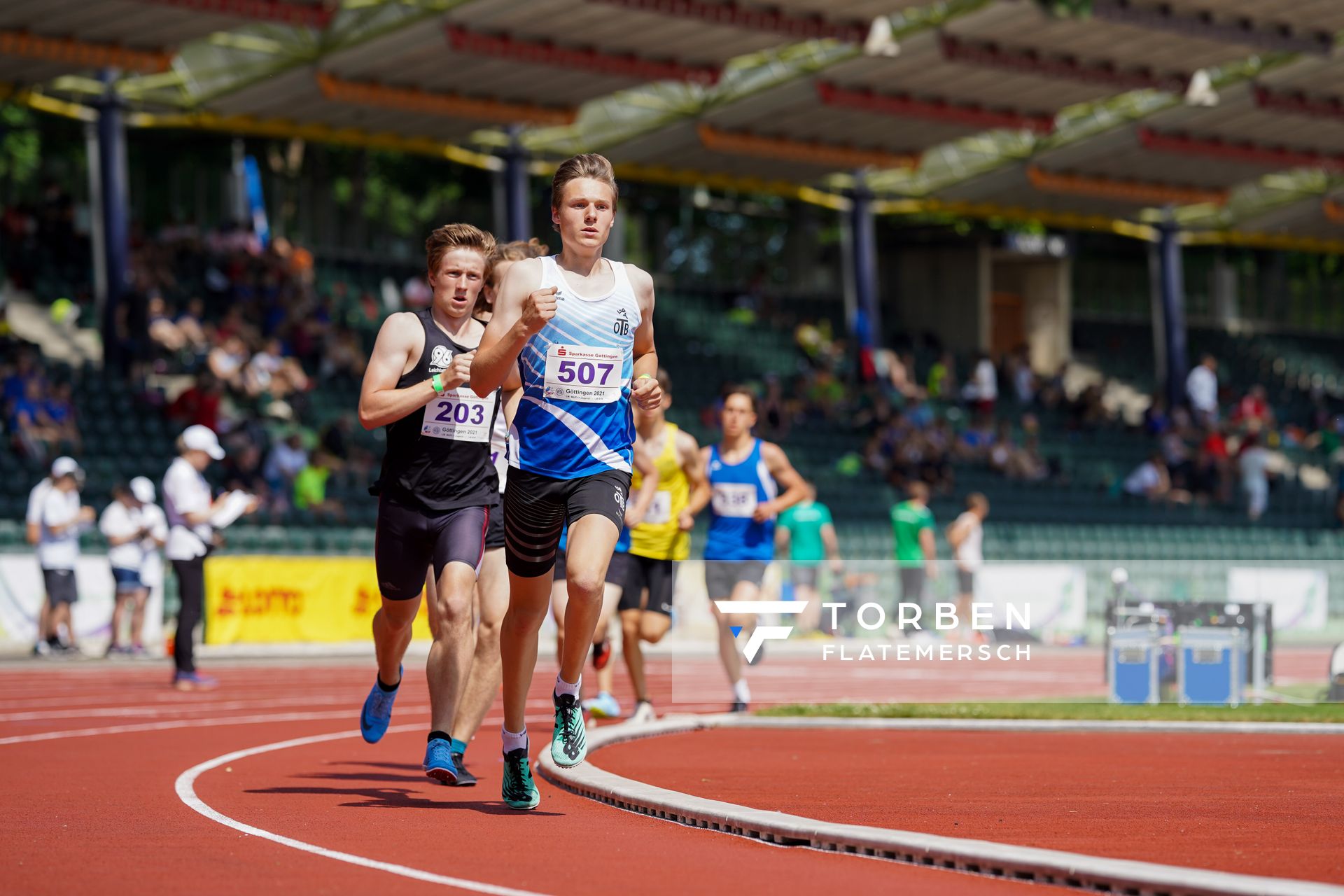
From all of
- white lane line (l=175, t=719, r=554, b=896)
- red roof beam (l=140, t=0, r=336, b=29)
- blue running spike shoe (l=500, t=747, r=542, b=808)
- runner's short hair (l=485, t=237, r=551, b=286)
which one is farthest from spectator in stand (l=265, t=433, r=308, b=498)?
blue running spike shoe (l=500, t=747, r=542, b=808)

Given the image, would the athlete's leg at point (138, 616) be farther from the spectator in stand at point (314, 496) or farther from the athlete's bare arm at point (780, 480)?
the athlete's bare arm at point (780, 480)

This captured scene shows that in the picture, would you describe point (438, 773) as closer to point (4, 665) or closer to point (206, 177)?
point (4, 665)

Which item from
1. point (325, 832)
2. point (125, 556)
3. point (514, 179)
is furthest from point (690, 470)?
point (514, 179)

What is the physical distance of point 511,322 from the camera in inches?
290

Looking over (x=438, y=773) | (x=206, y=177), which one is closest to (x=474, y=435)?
(x=438, y=773)

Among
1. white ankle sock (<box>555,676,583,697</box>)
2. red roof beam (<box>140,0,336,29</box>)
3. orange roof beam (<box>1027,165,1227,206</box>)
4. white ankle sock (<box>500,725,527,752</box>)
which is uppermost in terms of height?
red roof beam (<box>140,0,336,29</box>)

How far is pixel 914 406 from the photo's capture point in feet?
119

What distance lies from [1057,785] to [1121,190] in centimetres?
3382

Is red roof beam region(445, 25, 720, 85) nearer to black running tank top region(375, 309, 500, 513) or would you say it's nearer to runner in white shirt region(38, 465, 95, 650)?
runner in white shirt region(38, 465, 95, 650)

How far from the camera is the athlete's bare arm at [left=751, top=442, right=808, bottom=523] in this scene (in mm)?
13414

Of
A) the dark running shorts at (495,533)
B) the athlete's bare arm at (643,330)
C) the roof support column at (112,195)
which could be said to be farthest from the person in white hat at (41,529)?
the athlete's bare arm at (643,330)

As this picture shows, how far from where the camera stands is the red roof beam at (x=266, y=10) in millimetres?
25078

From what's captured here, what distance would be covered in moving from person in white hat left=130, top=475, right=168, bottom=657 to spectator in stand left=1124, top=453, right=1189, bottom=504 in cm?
2005

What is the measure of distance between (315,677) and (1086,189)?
25.7 m
